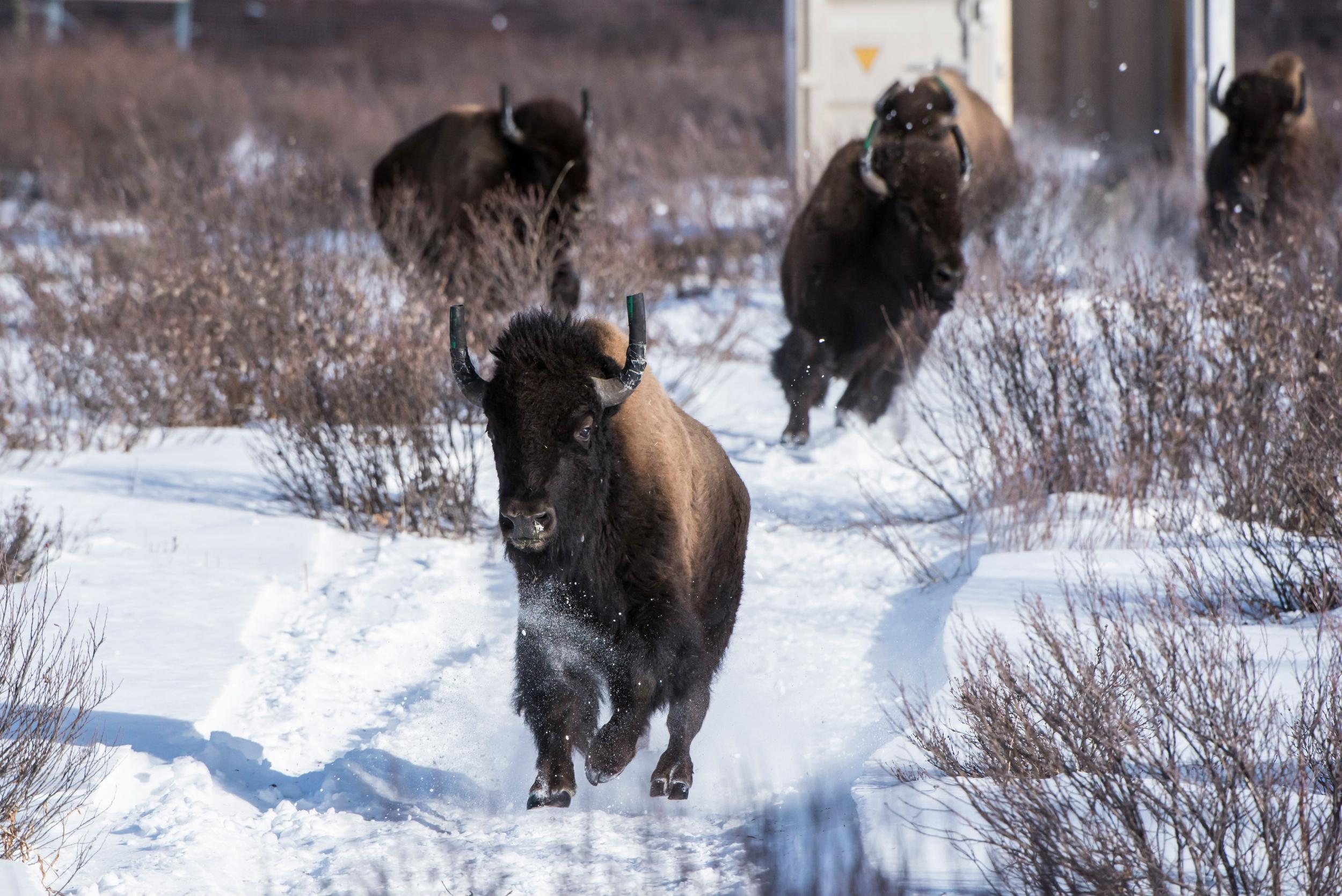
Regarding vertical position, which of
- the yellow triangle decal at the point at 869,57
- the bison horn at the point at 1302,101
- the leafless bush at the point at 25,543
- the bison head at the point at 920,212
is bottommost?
the leafless bush at the point at 25,543

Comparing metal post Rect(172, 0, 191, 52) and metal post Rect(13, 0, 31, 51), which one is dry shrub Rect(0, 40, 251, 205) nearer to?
metal post Rect(13, 0, 31, 51)

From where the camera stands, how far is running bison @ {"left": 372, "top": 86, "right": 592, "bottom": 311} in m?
11.3

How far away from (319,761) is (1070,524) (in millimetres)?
3514

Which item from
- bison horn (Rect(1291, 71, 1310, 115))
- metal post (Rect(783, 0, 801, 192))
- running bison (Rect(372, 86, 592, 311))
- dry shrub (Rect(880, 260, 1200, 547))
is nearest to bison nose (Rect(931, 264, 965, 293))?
dry shrub (Rect(880, 260, 1200, 547))

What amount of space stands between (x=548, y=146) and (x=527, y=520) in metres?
8.01

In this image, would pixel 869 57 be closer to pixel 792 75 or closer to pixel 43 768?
pixel 792 75

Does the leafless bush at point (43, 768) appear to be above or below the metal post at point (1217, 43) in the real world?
below

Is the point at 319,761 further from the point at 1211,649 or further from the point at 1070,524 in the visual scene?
the point at 1070,524

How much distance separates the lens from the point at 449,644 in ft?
20.3

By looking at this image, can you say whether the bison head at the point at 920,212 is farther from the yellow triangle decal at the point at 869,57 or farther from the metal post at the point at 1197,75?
the metal post at the point at 1197,75

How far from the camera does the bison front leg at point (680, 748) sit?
179 inches

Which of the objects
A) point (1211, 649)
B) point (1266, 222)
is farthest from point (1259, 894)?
point (1266, 222)

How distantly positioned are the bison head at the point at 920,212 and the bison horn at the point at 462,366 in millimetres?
4396

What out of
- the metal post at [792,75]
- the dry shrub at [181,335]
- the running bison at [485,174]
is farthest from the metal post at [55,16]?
the dry shrub at [181,335]
